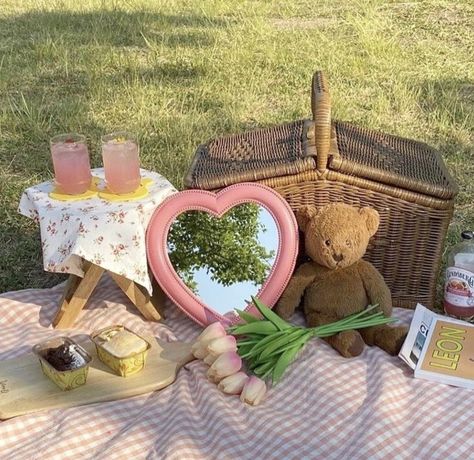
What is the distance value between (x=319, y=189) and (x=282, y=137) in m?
0.37

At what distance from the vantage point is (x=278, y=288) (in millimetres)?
2307

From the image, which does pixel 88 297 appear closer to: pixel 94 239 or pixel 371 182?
pixel 94 239

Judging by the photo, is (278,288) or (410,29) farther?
(410,29)

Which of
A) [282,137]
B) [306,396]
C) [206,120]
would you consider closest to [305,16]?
[206,120]

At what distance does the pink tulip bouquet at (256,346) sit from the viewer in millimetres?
2018

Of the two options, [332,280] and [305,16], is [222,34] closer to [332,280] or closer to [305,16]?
[305,16]

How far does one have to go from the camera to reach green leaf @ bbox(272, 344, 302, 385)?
201 cm

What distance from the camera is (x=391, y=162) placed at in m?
2.46

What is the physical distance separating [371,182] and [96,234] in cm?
88

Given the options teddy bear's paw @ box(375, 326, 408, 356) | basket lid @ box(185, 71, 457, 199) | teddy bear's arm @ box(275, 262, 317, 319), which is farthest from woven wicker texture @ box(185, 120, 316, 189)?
teddy bear's paw @ box(375, 326, 408, 356)

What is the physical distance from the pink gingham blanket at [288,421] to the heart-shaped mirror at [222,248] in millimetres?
245

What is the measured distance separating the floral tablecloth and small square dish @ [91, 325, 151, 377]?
0.60 ft

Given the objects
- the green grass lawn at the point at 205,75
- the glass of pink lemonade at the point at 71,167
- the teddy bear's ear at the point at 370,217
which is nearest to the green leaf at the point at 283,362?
the teddy bear's ear at the point at 370,217

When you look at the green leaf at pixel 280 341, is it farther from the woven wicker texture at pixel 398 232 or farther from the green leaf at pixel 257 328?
the woven wicker texture at pixel 398 232
